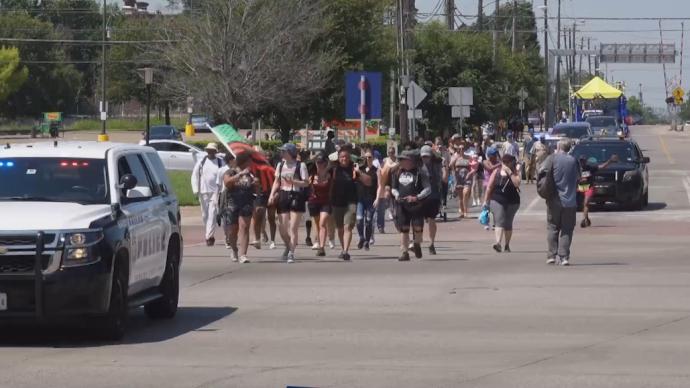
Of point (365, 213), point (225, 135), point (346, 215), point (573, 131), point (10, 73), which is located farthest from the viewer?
point (10, 73)

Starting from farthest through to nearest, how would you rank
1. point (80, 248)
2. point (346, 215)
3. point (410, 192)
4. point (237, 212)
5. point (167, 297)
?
point (346, 215)
point (410, 192)
point (237, 212)
point (167, 297)
point (80, 248)

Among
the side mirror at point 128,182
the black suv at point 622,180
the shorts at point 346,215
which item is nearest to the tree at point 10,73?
the black suv at point 622,180

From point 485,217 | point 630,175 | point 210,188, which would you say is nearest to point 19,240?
point 210,188

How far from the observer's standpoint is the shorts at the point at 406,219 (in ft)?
66.3

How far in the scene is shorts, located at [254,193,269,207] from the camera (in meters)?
21.1

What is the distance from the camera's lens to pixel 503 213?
21.7m

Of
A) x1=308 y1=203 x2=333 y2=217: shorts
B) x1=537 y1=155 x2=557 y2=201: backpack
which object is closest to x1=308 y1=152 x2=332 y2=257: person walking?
x1=308 y1=203 x2=333 y2=217: shorts

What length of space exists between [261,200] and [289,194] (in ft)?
3.40

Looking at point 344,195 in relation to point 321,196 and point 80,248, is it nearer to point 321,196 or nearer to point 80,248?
point 321,196

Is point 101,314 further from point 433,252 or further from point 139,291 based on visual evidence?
point 433,252

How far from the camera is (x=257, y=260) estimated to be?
2120 cm

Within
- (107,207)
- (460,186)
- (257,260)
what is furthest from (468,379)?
(460,186)

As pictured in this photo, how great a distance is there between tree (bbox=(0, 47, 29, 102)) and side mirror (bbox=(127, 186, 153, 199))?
269 ft

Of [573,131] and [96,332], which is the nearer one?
[96,332]
